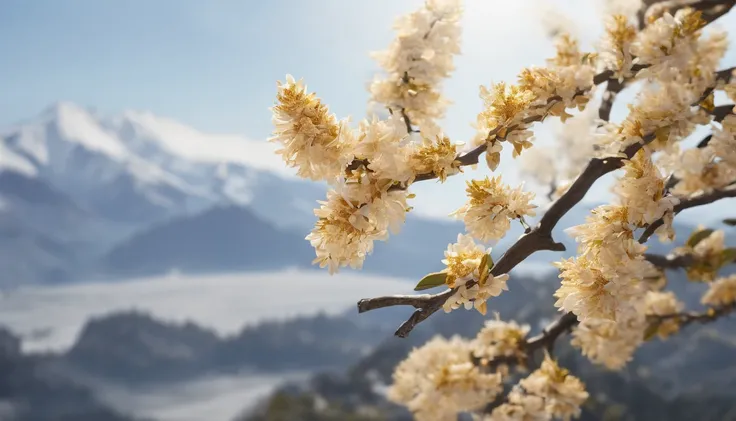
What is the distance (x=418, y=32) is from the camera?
3.18 ft

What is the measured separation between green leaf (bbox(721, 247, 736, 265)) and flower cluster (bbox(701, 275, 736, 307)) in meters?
0.51

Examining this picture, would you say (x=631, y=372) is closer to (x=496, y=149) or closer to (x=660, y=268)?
(x=660, y=268)

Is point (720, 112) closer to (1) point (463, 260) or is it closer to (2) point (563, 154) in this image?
(1) point (463, 260)

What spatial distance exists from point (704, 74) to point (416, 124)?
45cm

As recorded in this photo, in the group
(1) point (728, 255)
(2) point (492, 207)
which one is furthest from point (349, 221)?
(1) point (728, 255)

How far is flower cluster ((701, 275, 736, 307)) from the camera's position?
4.98 ft

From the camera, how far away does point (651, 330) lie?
1.40 m

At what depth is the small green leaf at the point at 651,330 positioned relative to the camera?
4.48 ft

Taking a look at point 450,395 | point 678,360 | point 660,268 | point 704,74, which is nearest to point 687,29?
point 704,74

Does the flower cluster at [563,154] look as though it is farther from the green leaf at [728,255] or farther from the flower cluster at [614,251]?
the flower cluster at [614,251]

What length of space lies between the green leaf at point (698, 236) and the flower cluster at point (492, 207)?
1.68 feet

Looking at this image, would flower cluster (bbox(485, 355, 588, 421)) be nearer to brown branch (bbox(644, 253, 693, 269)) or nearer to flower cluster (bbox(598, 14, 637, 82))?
brown branch (bbox(644, 253, 693, 269))

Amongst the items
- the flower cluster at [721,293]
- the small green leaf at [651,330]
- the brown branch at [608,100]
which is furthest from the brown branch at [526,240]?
the flower cluster at [721,293]

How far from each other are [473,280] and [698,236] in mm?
609
